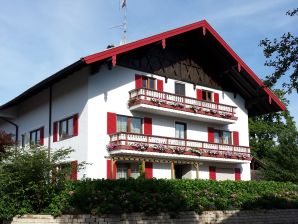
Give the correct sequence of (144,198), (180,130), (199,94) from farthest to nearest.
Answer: (199,94), (180,130), (144,198)

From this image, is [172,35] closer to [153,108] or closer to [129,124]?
[153,108]

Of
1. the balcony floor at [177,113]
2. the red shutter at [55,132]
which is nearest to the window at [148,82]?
the balcony floor at [177,113]

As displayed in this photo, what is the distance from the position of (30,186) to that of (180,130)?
609 inches

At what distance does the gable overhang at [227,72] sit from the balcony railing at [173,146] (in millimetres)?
4251

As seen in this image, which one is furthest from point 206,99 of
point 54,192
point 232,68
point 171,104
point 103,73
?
point 54,192

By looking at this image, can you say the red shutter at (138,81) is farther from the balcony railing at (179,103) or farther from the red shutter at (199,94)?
the red shutter at (199,94)

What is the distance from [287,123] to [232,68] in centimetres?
2715

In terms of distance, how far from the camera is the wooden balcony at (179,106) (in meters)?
28.5

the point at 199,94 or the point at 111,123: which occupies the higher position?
the point at 199,94

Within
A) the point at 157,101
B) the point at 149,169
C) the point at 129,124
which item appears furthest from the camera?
the point at 149,169

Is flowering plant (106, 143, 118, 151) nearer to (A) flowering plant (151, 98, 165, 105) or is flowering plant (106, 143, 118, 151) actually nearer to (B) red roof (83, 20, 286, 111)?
(A) flowering plant (151, 98, 165, 105)

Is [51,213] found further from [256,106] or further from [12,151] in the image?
[256,106]

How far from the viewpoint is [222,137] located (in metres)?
34.3

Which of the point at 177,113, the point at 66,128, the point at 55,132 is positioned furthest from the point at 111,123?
the point at 177,113
